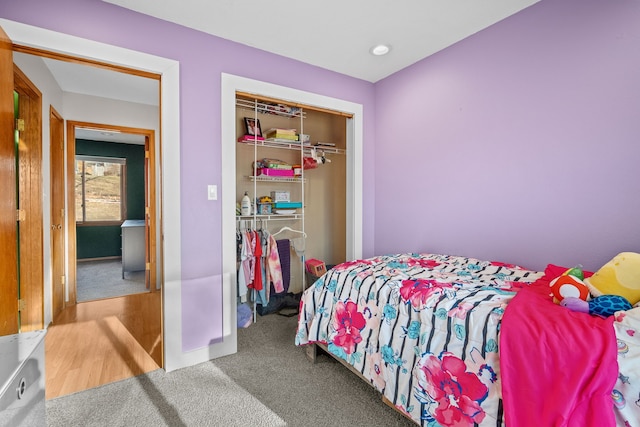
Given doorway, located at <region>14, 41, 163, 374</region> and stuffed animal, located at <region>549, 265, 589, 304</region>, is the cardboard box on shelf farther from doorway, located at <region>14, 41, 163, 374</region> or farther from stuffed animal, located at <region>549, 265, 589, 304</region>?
stuffed animal, located at <region>549, 265, 589, 304</region>

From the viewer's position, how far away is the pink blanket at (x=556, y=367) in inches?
37.6

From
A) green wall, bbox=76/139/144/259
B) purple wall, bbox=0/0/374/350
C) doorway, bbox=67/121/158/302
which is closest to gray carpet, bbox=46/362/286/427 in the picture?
purple wall, bbox=0/0/374/350

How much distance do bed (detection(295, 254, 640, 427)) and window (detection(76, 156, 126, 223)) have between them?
234 inches

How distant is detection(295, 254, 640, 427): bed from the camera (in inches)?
38.5

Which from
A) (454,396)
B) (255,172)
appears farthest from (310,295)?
(255,172)

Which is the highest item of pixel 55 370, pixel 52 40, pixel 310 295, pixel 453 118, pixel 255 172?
pixel 52 40

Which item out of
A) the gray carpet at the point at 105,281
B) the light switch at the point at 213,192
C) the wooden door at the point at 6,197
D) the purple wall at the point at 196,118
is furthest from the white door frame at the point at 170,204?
the gray carpet at the point at 105,281

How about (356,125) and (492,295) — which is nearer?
(492,295)

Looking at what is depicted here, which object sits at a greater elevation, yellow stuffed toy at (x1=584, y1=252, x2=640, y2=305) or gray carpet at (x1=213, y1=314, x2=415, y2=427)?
yellow stuffed toy at (x1=584, y1=252, x2=640, y2=305)

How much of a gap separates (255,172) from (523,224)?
2.32 m

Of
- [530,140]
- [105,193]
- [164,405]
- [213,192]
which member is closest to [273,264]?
[213,192]

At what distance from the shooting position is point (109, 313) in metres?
3.31

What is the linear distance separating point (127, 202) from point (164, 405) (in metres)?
5.66

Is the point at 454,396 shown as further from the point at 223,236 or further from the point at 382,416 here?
the point at 223,236
